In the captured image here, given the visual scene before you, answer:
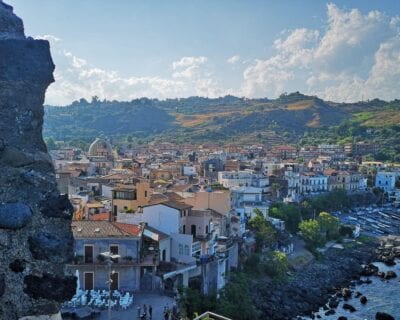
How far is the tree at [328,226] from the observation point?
59.5 m

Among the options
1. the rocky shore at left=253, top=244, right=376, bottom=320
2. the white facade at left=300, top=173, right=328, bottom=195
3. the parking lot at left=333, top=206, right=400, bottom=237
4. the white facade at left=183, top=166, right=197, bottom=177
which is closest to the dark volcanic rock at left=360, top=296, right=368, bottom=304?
the rocky shore at left=253, top=244, right=376, bottom=320

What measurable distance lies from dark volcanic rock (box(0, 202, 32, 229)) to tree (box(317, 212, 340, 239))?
5552cm

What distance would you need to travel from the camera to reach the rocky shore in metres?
36.0

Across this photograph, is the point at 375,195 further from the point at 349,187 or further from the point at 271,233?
the point at 271,233

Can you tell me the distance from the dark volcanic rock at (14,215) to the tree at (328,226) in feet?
182

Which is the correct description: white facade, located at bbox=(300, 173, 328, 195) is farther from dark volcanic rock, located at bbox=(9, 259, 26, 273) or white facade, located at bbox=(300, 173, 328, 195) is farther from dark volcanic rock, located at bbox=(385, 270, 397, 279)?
dark volcanic rock, located at bbox=(9, 259, 26, 273)

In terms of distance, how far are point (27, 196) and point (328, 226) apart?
57.2 m

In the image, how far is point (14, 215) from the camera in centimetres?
502

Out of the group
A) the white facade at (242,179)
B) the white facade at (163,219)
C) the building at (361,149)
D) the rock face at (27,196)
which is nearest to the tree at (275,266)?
the white facade at (163,219)

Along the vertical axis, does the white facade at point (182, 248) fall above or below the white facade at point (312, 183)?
above

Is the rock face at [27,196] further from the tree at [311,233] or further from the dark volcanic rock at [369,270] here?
the tree at [311,233]

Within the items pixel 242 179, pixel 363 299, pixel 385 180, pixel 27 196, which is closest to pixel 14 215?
pixel 27 196

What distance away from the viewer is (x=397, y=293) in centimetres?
4500

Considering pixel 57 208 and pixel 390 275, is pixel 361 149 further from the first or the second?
pixel 57 208
